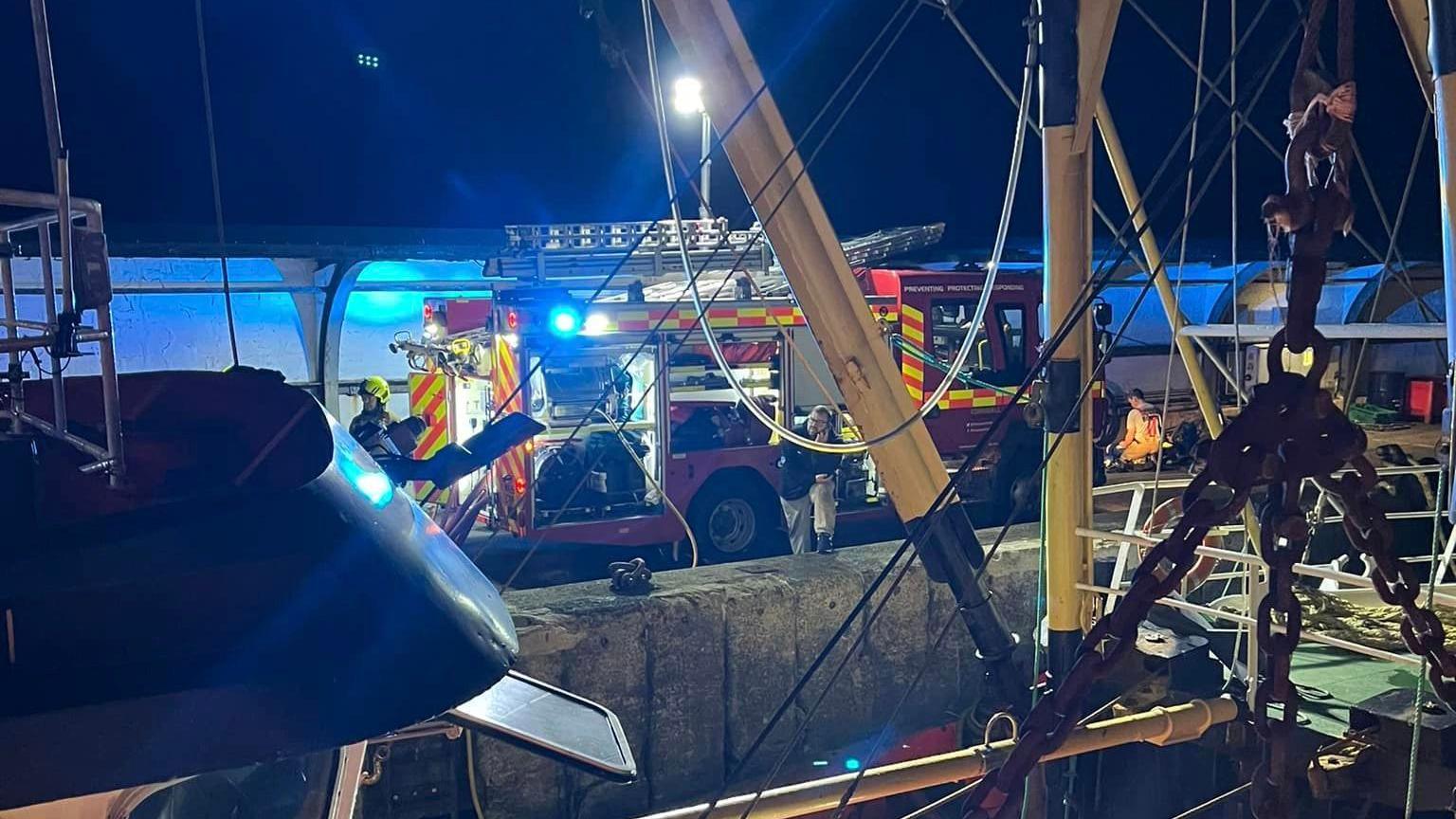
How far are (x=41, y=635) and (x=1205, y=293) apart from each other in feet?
53.1

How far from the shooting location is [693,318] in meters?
8.43

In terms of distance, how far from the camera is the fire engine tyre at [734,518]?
911cm

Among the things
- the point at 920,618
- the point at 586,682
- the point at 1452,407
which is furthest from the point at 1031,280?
the point at 1452,407

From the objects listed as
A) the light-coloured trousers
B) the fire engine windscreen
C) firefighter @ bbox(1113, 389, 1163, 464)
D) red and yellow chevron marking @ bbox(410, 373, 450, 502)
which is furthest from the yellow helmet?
firefighter @ bbox(1113, 389, 1163, 464)

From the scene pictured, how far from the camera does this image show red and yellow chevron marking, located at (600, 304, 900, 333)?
26.7ft

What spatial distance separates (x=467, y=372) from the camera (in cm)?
905

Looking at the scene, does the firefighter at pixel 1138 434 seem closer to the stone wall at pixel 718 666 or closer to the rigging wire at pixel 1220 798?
the stone wall at pixel 718 666

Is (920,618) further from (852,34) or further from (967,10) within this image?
(852,34)

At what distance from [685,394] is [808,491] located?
137 centimetres

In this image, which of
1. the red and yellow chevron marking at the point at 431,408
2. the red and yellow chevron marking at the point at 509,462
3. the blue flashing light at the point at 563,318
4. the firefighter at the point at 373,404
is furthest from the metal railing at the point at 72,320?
the red and yellow chevron marking at the point at 431,408

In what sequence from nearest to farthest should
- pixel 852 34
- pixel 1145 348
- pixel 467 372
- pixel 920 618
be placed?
1. pixel 920 618
2. pixel 467 372
3. pixel 1145 348
4. pixel 852 34

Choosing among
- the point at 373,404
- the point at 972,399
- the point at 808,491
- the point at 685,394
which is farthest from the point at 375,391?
the point at 972,399

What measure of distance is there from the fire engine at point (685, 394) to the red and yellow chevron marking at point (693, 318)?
0.04 feet

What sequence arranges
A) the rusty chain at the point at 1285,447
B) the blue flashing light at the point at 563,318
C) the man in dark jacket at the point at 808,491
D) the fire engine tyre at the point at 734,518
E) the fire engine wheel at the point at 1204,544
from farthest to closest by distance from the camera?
the fire engine tyre at the point at 734,518 < the man in dark jacket at the point at 808,491 < the blue flashing light at the point at 563,318 < the fire engine wheel at the point at 1204,544 < the rusty chain at the point at 1285,447
